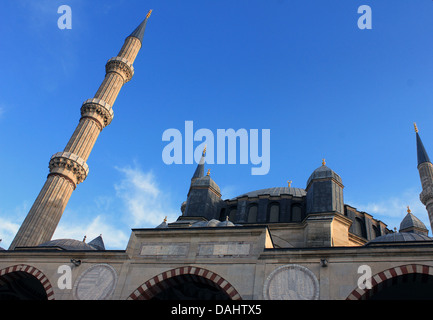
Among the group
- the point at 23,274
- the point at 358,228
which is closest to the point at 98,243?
the point at 23,274

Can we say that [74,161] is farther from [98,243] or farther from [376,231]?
[376,231]

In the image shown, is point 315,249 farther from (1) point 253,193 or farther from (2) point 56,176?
(2) point 56,176

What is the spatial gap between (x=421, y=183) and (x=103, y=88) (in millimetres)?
22401

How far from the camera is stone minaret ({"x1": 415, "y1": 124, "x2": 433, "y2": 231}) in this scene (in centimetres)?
2266

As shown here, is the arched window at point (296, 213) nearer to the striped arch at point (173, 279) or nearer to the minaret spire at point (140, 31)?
the striped arch at point (173, 279)

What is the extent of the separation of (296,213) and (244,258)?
28.1 feet

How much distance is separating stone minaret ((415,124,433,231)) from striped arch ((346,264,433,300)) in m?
13.5

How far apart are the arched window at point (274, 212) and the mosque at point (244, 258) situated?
0.18 ft

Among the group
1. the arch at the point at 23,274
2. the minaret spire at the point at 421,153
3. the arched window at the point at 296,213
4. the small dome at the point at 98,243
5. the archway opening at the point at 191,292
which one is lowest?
the arch at the point at 23,274

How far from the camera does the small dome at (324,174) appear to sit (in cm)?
1884

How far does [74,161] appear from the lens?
22578mm

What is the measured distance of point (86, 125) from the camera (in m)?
24.6

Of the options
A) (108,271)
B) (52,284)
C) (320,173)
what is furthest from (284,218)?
(52,284)

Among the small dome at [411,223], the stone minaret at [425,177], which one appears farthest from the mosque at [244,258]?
the stone minaret at [425,177]
